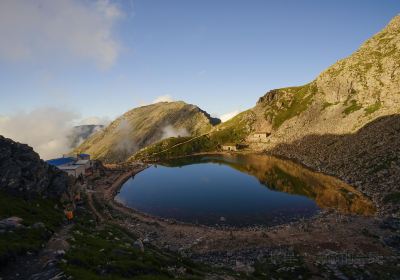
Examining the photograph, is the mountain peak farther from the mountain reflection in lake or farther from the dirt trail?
the dirt trail

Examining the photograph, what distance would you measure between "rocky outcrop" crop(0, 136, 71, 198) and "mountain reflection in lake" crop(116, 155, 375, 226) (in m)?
29.0

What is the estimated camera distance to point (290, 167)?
12988 centimetres

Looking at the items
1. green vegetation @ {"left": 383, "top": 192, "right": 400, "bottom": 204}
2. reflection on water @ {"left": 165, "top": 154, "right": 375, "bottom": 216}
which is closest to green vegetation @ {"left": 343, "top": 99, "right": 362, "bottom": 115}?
reflection on water @ {"left": 165, "top": 154, "right": 375, "bottom": 216}

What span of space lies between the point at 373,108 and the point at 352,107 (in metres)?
16.2

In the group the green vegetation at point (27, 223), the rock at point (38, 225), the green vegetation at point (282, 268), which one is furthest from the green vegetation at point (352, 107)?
the rock at point (38, 225)

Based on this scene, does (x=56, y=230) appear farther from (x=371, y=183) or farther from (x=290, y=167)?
(x=290, y=167)

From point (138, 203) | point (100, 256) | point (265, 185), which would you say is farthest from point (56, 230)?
point (265, 185)

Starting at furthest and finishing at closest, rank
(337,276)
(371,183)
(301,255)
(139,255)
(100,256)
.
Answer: (371,183)
(301,255)
(337,276)
(139,255)
(100,256)

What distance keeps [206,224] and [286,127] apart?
127 metres

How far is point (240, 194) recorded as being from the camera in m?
97.1

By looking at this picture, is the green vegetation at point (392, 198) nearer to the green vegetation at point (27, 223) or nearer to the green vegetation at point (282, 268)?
the green vegetation at point (282, 268)

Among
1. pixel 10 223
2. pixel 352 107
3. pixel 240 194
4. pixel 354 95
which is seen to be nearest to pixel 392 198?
pixel 240 194

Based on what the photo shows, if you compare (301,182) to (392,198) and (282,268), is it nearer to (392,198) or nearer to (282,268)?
(392,198)

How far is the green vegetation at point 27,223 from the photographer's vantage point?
29.6m
